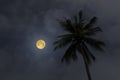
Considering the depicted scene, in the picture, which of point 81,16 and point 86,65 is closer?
point 86,65

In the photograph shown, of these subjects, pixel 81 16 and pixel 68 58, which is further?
pixel 81 16

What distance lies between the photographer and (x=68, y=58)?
138ft

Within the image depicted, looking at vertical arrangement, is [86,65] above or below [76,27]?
below

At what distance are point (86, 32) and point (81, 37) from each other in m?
1.03

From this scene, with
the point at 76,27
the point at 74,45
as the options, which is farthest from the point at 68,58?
the point at 76,27

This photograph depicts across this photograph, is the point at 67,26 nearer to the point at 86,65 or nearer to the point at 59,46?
the point at 59,46

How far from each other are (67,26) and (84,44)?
3664mm

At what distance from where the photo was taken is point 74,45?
4266 cm

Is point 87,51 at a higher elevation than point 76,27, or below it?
below

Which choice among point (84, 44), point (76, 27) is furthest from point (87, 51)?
point (76, 27)

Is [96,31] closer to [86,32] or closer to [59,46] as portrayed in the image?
[86,32]

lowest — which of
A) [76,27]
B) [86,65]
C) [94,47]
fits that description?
[86,65]

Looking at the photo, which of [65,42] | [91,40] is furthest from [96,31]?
[65,42]

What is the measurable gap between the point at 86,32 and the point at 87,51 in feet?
8.98
